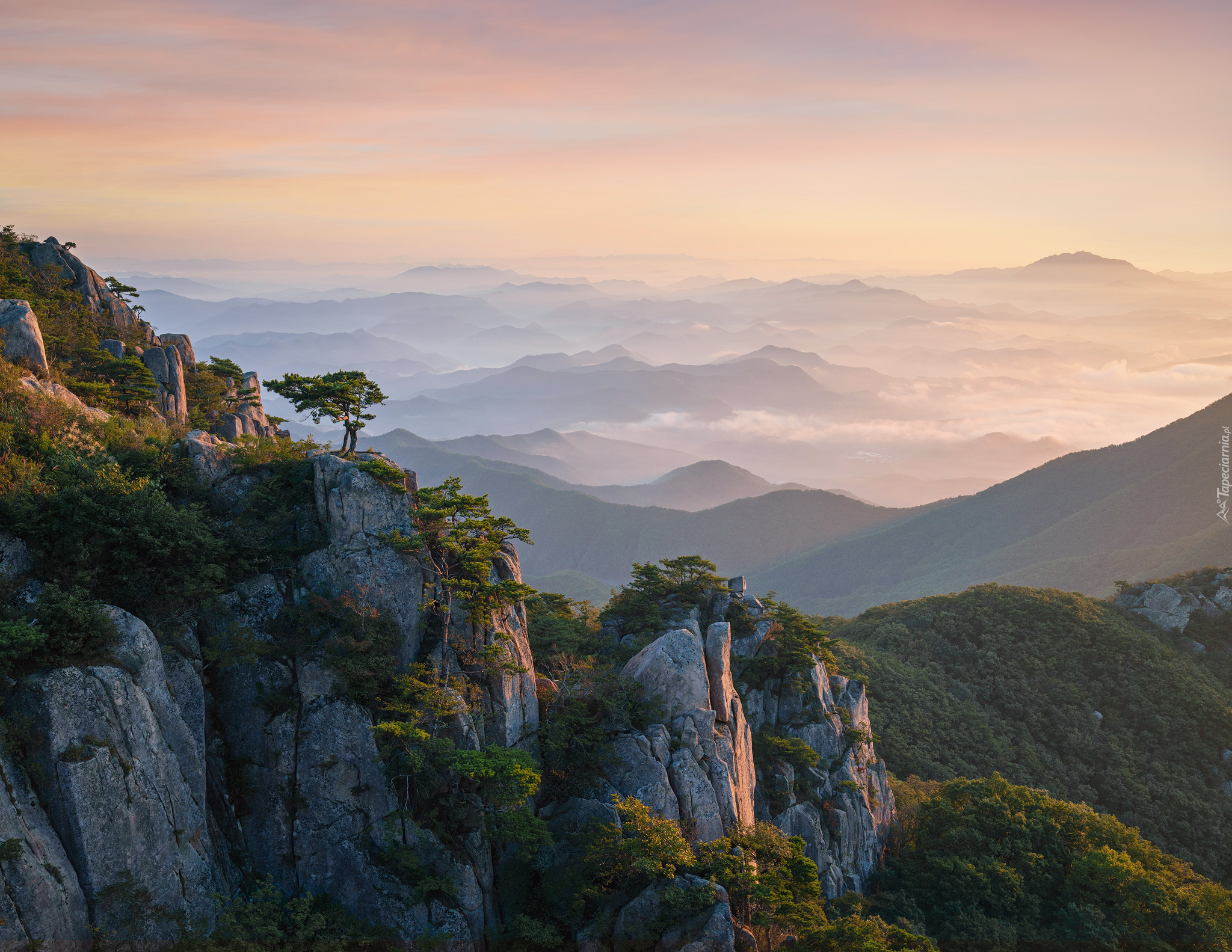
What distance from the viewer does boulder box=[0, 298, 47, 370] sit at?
28.3m

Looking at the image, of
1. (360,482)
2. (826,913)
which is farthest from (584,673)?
(826,913)

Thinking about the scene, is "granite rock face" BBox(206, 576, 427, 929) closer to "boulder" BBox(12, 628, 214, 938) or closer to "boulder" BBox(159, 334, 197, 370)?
"boulder" BBox(12, 628, 214, 938)

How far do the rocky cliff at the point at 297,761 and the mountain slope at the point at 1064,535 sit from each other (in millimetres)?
125012

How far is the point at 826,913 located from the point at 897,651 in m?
48.2

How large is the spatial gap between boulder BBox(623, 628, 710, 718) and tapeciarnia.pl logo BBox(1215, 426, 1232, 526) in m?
147

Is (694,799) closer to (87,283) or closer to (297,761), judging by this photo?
(297,761)

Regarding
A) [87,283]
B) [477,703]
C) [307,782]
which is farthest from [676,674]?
[87,283]

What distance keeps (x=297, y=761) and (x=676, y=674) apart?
1587cm

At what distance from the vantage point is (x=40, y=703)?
1847 cm

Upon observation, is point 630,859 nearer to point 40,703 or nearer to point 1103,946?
point 40,703

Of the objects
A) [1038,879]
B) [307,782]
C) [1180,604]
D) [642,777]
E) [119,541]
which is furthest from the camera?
[1180,604]

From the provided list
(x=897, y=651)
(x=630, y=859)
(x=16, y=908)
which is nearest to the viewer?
(x=16, y=908)

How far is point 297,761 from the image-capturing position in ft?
77.0

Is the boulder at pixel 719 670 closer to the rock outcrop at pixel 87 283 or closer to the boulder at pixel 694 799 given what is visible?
the boulder at pixel 694 799
